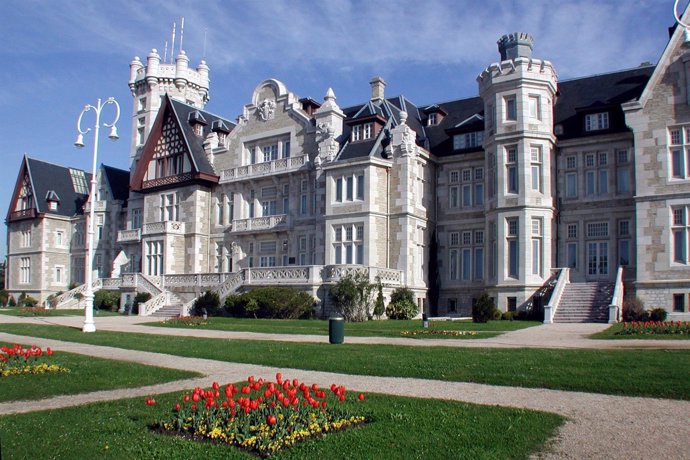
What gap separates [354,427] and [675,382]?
626 centimetres

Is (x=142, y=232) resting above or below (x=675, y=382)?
above

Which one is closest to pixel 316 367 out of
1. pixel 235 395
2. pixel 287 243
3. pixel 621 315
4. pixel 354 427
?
pixel 235 395

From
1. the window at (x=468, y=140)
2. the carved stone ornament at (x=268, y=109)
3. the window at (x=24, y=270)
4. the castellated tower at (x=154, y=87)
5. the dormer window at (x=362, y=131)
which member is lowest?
the window at (x=24, y=270)

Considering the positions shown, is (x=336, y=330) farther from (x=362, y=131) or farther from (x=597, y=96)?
(x=597, y=96)

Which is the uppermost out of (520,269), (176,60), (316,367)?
(176,60)

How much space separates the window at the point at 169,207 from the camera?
47750mm

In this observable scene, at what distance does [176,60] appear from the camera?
65938 millimetres

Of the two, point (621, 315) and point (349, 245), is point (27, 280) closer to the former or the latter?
point (349, 245)

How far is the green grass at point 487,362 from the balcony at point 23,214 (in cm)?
4708

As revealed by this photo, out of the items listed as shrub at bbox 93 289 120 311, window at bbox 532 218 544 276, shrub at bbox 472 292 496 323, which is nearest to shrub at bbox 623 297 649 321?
window at bbox 532 218 544 276

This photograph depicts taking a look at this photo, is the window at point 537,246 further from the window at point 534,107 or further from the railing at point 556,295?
the window at point 534,107

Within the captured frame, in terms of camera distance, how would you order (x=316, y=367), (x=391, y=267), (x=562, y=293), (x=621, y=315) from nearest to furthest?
(x=316, y=367), (x=621, y=315), (x=562, y=293), (x=391, y=267)

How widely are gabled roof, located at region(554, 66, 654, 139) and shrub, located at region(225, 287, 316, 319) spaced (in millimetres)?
17063

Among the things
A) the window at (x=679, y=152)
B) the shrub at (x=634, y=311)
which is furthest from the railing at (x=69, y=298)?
the window at (x=679, y=152)
